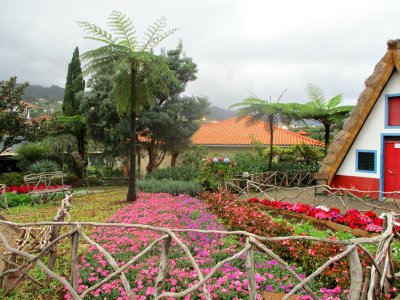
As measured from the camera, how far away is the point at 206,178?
13031 mm

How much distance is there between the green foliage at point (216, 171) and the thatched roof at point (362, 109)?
3.40m

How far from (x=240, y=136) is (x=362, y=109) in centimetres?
1553

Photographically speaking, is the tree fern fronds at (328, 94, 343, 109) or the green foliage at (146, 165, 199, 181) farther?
the tree fern fronds at (328, 94, 343, 109)

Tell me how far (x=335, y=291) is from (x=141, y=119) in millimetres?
14785

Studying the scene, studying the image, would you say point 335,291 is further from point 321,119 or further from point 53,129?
point 53,129

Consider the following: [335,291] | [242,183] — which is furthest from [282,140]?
[335,291]

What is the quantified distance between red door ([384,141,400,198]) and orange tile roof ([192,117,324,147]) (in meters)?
12.5

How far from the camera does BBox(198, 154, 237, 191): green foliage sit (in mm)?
12883

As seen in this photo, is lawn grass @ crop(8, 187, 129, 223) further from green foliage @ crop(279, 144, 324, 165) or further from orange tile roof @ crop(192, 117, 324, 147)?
orange tile roof @ crop(192, 117, 324, 147)

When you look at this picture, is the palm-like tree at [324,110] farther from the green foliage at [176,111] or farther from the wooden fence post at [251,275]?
the wooden fence post at [251,275]

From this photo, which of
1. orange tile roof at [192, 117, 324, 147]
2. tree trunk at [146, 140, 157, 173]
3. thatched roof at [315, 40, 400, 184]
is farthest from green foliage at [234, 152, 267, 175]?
orange tile roof at [192, 117, 324, 147]

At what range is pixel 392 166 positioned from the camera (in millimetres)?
12070

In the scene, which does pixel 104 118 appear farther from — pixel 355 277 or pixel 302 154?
pixel 355 277

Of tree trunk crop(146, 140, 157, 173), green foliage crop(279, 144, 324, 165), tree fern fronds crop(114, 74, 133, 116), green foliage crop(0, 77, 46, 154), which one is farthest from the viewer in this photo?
tree trunk crop(146, 140, 157, 173)
